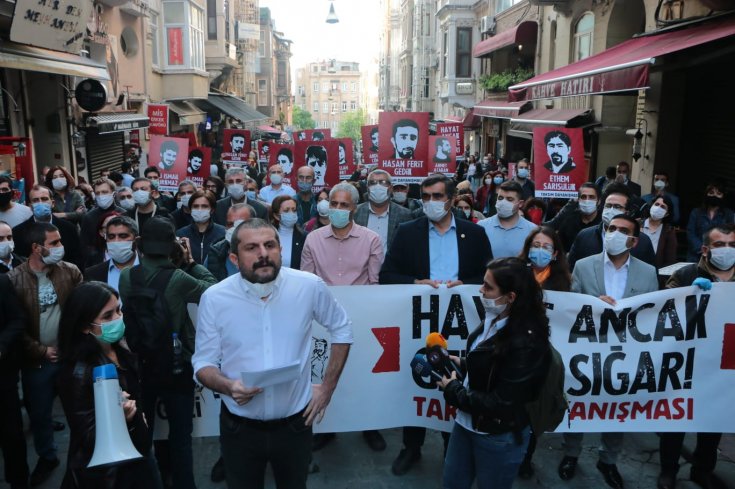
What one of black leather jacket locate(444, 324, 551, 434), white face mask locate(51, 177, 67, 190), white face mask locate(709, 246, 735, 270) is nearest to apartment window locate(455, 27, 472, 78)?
white face mask locate(51, 177, 67, 190)

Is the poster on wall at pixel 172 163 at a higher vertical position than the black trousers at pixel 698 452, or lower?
higher

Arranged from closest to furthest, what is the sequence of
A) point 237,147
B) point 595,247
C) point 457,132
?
point 595,247 < point 457,132 < point 237,147

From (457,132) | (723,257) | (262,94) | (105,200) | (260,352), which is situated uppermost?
(262,94)

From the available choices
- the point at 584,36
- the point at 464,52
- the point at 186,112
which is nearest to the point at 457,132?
the point at 584,36

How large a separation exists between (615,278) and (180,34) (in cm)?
2162

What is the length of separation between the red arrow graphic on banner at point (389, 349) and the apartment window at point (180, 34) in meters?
20.8

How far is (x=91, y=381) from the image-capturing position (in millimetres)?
2932

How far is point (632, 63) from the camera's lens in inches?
344

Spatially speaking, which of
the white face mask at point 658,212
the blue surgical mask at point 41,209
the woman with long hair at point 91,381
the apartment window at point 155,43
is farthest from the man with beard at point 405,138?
the apartment window at point 155,43

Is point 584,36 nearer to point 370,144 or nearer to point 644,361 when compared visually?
point 370,144

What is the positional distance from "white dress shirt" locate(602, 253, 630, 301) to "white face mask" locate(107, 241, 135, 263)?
3.39 meters

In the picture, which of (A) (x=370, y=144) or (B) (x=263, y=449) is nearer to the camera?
(B) (x=263, y=449)

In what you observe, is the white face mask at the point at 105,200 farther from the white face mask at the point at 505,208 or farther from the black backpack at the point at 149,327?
the white face mask at the point at 505,208

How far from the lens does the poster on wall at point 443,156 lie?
36.9 ft
